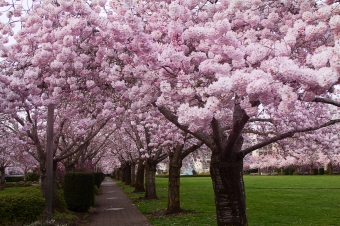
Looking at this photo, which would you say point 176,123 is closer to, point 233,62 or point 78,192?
point 233,62

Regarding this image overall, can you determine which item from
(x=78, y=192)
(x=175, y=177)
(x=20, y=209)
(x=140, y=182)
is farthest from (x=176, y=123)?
(x=140, y=182)

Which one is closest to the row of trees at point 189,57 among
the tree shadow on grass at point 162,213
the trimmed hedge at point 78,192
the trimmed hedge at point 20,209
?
the trimmed hedge at point 20,209

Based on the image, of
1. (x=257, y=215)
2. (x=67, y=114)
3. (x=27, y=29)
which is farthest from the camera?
(x=257, y=215)

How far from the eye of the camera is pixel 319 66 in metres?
3.30

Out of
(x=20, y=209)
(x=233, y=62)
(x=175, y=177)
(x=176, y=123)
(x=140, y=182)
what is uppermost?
(x=233, y=62)

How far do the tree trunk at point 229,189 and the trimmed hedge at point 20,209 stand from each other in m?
4.67

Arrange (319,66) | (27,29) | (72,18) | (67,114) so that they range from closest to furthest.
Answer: (319,66) → (72,18) → (27,29) → (67,114)

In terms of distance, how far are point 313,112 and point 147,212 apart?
25.1 ft

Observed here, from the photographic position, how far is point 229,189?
21.3 ft

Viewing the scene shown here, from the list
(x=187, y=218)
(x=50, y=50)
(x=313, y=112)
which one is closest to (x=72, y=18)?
(x=50, y=50)

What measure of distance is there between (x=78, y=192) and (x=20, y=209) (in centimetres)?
613

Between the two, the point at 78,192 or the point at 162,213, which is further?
the point at 78,192

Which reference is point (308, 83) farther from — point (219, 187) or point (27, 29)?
point (27, 29)

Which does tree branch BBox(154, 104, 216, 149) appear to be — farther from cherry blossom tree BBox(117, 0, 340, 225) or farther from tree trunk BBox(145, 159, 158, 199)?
tree trunk BBox(145, 159, 158, 199)
